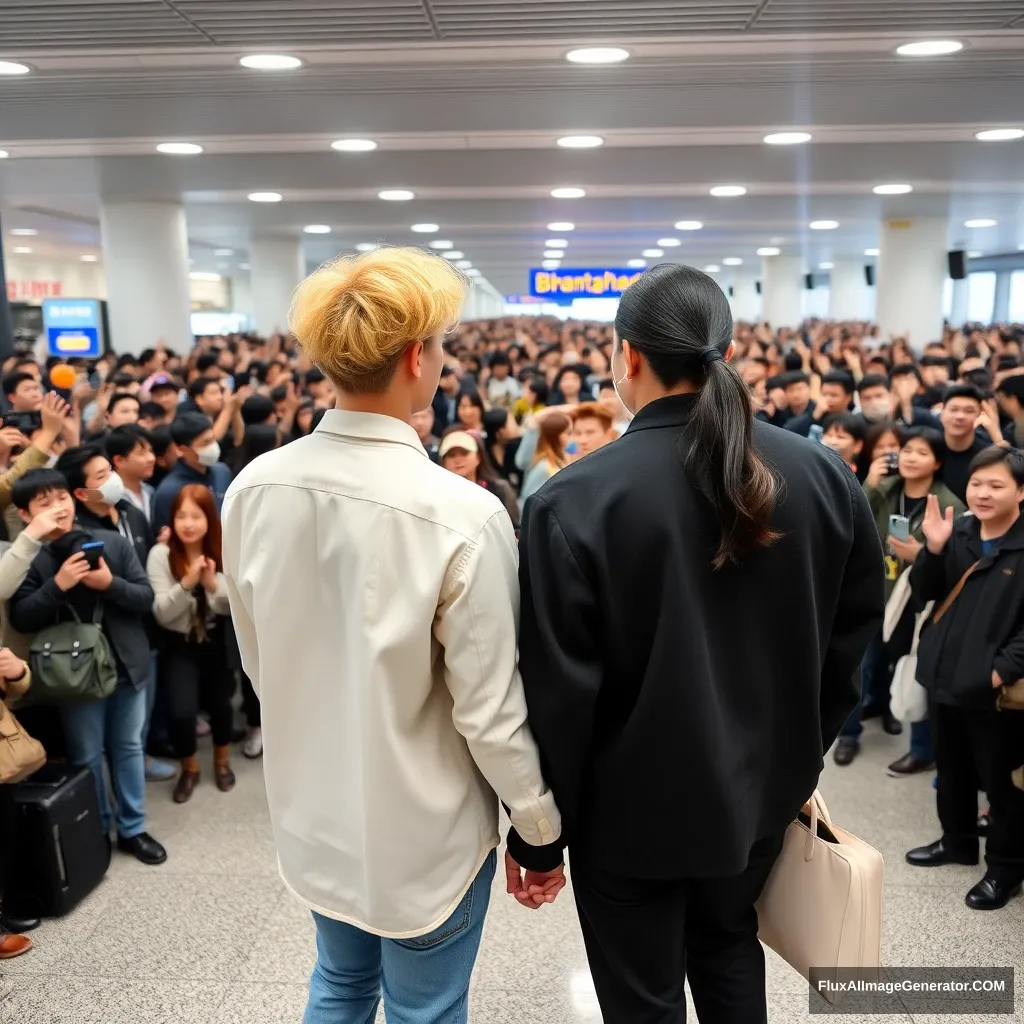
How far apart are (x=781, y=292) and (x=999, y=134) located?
2029 cm

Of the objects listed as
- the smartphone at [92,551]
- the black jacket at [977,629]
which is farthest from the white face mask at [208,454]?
the black jacket at [977,629]

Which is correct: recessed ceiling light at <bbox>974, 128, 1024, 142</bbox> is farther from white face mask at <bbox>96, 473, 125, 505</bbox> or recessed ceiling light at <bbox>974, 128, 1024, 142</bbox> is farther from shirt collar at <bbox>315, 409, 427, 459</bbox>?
A: shirt collar at <bbox>315, 409, 427, 459</bbox>

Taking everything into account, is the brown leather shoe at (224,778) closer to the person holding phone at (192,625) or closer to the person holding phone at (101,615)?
the person holding phone at (192,625)

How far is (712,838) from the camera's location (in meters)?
1.80

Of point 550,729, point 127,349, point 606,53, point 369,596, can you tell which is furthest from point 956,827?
point 127,349

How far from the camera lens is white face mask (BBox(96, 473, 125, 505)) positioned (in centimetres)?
405

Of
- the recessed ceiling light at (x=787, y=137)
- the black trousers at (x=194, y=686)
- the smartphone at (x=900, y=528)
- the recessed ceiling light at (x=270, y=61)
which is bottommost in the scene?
the black trousers at (x=194, y=686)

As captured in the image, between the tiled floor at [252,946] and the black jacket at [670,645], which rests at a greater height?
the black jacket at [670,645]

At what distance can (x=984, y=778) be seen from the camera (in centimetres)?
357

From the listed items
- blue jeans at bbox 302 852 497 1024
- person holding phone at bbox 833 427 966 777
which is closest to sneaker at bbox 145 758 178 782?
blue jeans at bbox 302 852 497 1024

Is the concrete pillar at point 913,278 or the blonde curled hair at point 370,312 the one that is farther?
the concrete pillar at point 913,278

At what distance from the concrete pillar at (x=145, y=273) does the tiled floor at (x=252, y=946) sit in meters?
9.17

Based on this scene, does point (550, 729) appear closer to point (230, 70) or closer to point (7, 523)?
point (7, 523)

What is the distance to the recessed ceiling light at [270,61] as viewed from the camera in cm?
466
